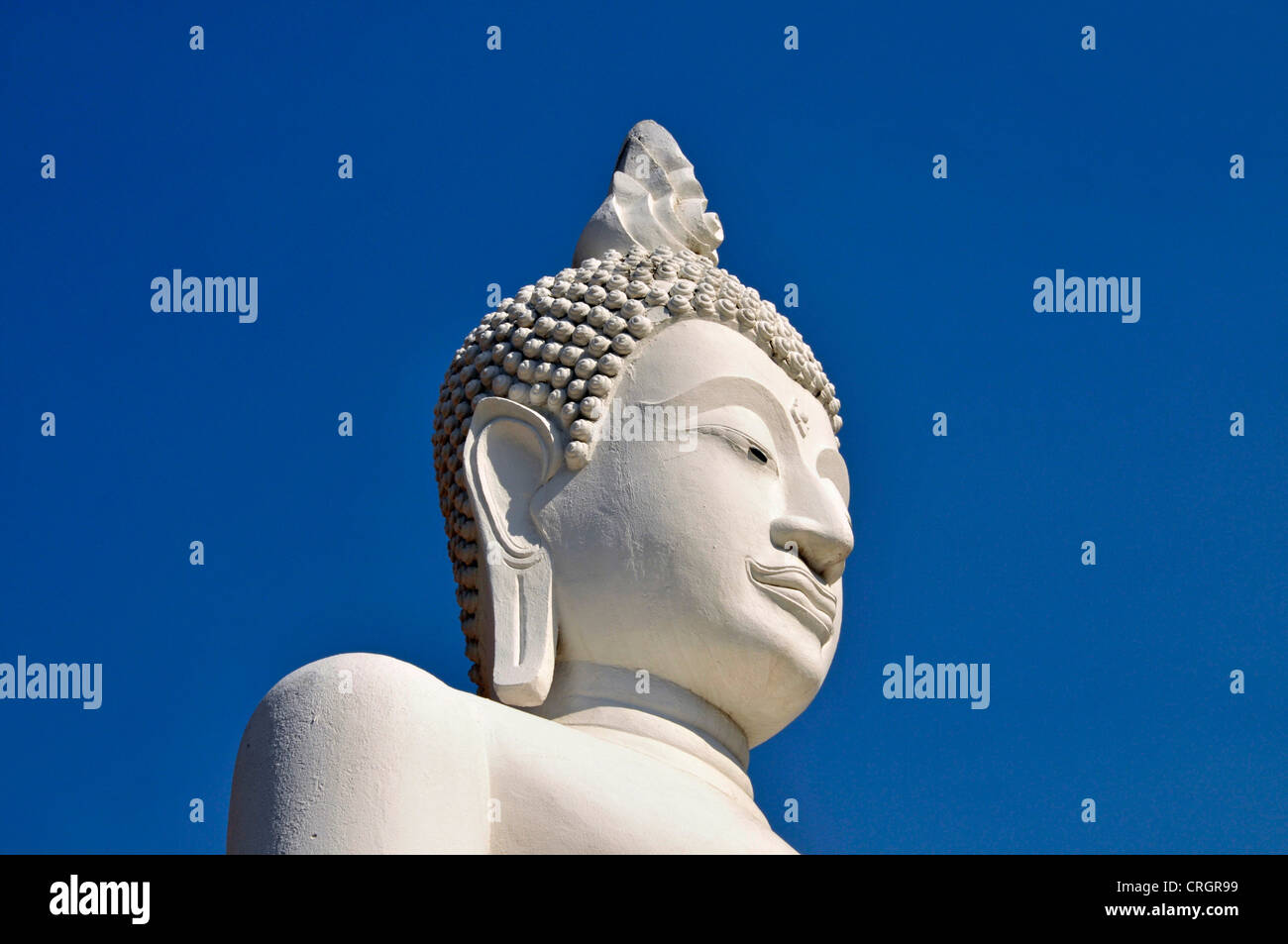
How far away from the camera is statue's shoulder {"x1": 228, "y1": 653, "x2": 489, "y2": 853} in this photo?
7766 millimetres

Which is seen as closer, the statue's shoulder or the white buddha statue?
the statue's shoulder

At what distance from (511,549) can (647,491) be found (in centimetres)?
67

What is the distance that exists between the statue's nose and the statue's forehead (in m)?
0.49

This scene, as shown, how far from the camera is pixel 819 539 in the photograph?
9.56 meters

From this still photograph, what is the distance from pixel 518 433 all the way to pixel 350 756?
231 centimetres

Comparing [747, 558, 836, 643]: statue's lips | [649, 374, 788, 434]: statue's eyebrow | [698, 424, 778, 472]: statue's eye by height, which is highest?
[649, 374, 788, 434]: statue's eyebrow

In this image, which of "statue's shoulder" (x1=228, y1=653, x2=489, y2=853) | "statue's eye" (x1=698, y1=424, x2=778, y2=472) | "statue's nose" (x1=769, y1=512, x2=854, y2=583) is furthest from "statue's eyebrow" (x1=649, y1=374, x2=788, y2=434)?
"statue's shoulder" (x1=228, y1=653, x2=489, y2=853)

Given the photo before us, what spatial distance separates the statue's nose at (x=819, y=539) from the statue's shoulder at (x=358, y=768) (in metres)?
1.92

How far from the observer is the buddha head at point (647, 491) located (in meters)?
9.30

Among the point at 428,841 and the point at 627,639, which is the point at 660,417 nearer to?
the point at 627,639

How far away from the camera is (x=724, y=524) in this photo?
9.34 metres
